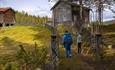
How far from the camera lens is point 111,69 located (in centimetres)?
1983

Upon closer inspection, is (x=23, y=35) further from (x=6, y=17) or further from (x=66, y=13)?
(x=6, y=17)

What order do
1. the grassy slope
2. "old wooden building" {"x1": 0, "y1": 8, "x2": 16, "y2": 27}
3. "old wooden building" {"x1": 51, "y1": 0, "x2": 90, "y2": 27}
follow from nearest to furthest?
the grassy slope → "old wooden building" {"x1": 51, "y1": 0, "x2": 90, "y2": 27} → "old wooden building" {"x1": 0, "y1": 8, "x2": 16, "y2": 27}

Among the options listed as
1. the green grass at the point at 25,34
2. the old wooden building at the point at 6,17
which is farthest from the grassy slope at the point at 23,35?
the old wooden building at the point at 6,17

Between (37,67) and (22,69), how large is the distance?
1012mm

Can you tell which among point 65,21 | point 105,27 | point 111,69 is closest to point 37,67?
point 111,69

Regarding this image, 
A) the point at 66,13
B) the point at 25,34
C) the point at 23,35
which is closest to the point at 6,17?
the point at 66,13

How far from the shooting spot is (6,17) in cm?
9100

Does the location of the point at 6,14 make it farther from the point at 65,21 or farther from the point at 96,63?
the point at 96,63

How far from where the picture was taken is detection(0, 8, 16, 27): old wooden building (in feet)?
294

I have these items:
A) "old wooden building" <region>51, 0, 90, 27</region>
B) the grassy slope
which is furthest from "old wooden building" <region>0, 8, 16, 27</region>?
"old wooden building" <region>51, 0, 90, 27</region>

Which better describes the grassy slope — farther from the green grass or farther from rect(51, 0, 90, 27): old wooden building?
→ rect(51, 0, 90, 27): old wooden building

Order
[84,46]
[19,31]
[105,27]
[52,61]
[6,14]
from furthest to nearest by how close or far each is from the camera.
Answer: [6,14], [19,31], [105,27], [84,46], [52,61]

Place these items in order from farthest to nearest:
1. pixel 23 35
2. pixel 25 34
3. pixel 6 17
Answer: pixel 6 17
pixel 25 34
pixel 23 35

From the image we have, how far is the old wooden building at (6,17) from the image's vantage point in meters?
89.6
